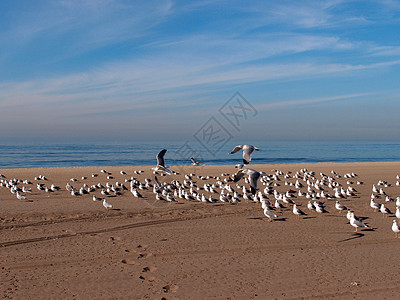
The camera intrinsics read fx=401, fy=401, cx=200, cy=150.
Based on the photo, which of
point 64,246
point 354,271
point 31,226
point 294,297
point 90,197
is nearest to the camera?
point 294,297

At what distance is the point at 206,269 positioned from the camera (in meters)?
9.12

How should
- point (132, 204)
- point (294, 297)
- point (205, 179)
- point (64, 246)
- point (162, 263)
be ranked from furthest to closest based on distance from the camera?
1. point (205, 179)
2. point (132, 204)
3. point (64, 246)
4. point (162, 263)
5. point (294, 297)

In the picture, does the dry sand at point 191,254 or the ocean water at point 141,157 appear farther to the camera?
the ocean water at point 141,157

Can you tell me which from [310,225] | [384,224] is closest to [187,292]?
[310,225]

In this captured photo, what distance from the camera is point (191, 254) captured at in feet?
33.8

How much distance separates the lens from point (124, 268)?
9.10m

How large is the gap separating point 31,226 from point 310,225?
946 centimetres

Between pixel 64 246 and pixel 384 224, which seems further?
pixel 384 224

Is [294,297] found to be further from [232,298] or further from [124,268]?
[124,268]

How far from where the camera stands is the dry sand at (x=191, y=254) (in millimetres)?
7918

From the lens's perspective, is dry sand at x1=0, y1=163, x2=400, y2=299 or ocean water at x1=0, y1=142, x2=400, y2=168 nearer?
dry sand at x1=0, y1=163, x2=400, y2=299

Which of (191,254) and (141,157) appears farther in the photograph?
(141,157)

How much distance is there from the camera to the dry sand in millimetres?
7918

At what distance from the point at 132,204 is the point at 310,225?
8337mm
